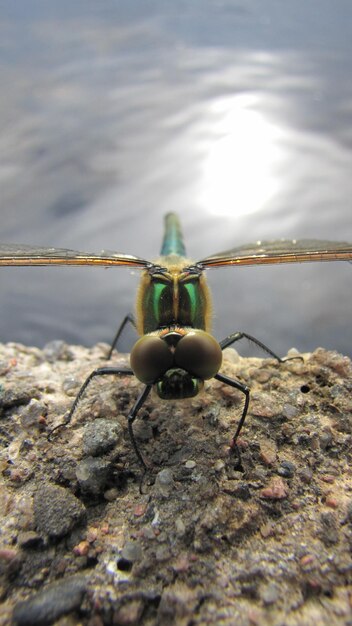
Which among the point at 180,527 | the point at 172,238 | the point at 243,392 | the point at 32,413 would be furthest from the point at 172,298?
the point at 172,238

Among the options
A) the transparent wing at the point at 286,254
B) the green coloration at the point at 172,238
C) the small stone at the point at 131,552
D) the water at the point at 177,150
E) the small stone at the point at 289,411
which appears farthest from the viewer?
the water at the point at 177,150

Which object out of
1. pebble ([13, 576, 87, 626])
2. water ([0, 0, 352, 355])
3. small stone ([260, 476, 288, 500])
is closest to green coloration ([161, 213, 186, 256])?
water ([0, 0, 352, 355])

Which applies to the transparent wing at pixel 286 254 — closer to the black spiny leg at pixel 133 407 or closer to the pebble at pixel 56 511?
the black spiny leg at pixel 133 407

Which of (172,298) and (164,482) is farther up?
(172,298)

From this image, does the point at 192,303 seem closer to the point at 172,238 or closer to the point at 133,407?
the point at 133,407

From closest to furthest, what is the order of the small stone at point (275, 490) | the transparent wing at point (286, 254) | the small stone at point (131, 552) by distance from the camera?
the small stone at point (131, 552)
the small stone at point (275, 490)
the transparent wing at point (286, 254)

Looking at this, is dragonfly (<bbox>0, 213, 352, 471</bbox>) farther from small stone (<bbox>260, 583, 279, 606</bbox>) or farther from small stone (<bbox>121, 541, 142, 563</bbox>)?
small stone (<bbox>260, 583, 279, 606</bbox>)

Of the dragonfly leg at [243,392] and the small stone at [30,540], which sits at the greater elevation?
the dragonfly leg at [243,392]

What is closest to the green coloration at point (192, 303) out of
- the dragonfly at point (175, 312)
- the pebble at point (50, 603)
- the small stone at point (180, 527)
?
the dragonfly at point (175, 312)
